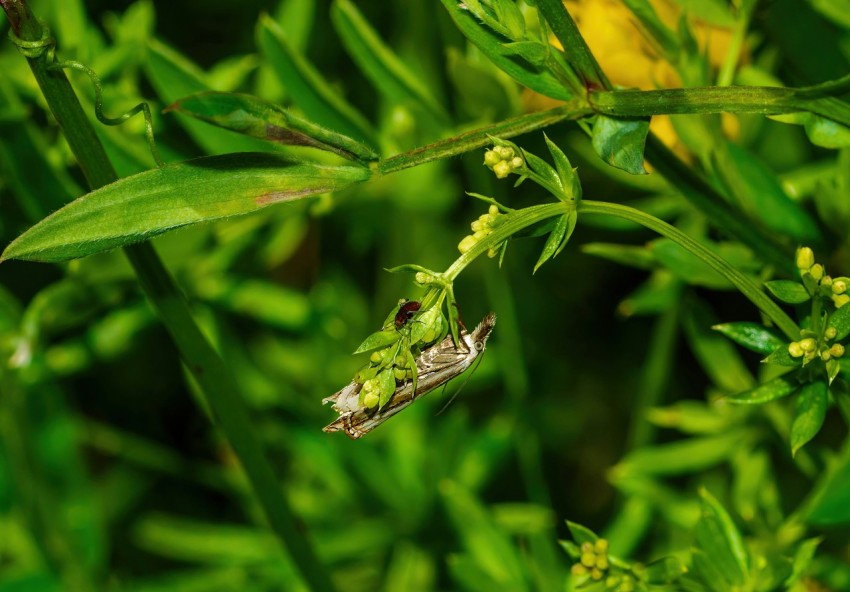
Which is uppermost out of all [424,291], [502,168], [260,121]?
[260,121]

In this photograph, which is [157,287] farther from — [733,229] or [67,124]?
[733,229]

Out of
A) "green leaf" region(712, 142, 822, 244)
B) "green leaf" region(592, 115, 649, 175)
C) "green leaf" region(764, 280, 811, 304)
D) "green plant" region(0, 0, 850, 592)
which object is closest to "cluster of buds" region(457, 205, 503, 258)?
"green plant" region(0, 0, 850, 592)

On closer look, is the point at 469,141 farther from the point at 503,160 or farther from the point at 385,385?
the point at 385,385

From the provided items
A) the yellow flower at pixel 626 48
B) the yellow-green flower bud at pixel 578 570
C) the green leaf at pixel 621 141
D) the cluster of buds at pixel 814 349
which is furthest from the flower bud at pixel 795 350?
the yellow flower at pixel 626 48

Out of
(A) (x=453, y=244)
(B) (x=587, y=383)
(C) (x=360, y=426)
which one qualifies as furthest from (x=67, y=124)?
(B) (x=587, y=383)

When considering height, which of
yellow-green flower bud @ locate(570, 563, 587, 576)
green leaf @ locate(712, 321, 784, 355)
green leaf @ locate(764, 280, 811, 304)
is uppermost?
green leaf @ locate(764, 280, 811, 304)

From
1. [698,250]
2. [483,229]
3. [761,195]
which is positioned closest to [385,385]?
[483,229]

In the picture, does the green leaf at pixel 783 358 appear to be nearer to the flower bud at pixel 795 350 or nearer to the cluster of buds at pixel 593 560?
the flower bud at pixel 795 350

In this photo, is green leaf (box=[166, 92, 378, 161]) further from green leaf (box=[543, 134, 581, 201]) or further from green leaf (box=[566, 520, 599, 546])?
green leaf (box=[566, 520, 599, 546])
